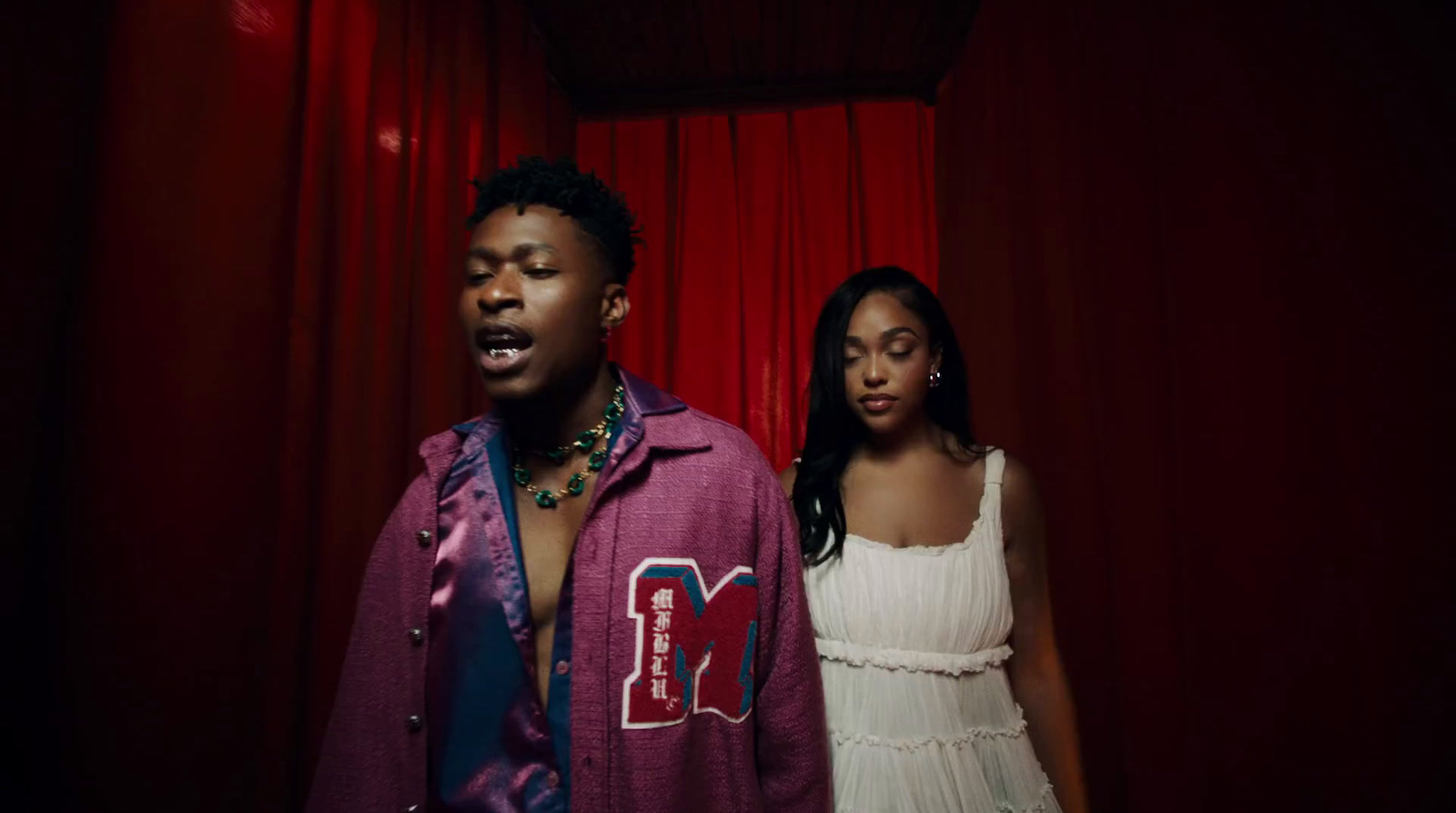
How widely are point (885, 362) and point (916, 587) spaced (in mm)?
456

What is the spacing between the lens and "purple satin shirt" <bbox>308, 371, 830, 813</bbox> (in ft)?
3.04

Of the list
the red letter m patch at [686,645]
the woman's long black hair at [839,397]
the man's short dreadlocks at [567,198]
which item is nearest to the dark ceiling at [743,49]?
the woman's long black hair at [839,397]

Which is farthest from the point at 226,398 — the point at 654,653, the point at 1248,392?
the point at 1248,392

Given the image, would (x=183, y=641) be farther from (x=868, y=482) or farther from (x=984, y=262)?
(x=984, y=262)

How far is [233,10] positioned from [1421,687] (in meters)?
2.69

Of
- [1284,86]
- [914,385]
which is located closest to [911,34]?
[1284,86]

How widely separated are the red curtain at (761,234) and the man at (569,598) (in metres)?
1.87

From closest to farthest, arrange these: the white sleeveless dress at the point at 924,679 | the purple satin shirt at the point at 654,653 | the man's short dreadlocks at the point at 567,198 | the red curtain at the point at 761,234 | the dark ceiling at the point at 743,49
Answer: the purple satin shirt at the point at 654,653, the man's short dreadlocks at the point at 567,198, the white sleeveless dress at the point at 924,679, the dark ceiling at the point at 743,49, the red curtain at the point at 761,234

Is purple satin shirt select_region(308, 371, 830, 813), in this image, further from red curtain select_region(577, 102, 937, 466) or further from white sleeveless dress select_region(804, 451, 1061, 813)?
red curtain select_region(577, 102, 937, 466)

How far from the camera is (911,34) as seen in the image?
107 inches

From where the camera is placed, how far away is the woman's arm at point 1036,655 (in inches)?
50.6

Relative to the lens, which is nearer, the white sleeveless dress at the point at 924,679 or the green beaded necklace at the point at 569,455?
the green beaded necklace at the point at 569,455

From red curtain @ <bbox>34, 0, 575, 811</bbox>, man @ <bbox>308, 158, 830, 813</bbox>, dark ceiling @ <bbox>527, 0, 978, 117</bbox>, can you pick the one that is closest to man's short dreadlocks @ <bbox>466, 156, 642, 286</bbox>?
man @ <bbox>308, 158, 830, 813</bbox>

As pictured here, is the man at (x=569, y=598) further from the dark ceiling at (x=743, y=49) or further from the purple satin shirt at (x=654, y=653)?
the dark ceiling at (x=743, y=49)
